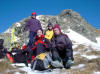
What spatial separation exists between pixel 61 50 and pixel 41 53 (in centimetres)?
91

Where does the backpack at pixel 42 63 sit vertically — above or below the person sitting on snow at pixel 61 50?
below

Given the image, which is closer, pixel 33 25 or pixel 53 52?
pixel 53 52

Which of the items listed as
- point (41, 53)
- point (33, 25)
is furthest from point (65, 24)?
point (41, 53)

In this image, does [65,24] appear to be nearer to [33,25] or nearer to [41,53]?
[33,25]

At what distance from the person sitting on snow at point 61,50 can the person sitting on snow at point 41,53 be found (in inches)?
11.9

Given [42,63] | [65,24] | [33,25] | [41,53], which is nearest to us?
[42,63]

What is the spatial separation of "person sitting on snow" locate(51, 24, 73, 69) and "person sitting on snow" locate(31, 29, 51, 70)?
302 mm

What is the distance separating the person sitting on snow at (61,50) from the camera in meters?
6.28

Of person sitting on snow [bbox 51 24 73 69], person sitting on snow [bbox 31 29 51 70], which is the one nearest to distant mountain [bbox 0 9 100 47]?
person sitting on snow [bbox 31 29 51 70]

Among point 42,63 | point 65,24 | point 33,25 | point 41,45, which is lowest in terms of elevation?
point 42,63

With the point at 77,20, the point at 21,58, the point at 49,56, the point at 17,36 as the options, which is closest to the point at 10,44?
the point at 17,36

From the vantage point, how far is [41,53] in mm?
6812

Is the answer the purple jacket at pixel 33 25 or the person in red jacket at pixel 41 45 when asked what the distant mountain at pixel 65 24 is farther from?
the person in red jacket at pixel 41 45

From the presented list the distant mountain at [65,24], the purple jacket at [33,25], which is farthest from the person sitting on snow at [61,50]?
the distant mountain at [65,24]
